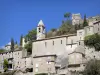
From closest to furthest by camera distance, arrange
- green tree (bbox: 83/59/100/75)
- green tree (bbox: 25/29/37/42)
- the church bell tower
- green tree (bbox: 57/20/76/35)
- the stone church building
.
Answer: green tree (bbox: 83/59/100/75) → the stone church building → the church bell tower → green tree (bbox: 57/20/76/35) → green tree (bbox: 25/29/37/42)

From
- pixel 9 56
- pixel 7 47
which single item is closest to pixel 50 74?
pixel 9 56

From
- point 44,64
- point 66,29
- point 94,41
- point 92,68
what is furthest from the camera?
point 66,29

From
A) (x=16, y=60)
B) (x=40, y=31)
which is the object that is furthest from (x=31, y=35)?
(x=16, y=60)

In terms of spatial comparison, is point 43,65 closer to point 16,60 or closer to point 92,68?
point 16,60

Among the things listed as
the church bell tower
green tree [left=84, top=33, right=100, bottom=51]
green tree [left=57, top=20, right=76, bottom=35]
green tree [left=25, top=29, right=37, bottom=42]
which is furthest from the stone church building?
green tree [left=25, top=29, right=37, bottom=42]

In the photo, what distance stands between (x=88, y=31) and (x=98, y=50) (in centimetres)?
560

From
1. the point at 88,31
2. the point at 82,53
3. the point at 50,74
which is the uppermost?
the point at 88,31

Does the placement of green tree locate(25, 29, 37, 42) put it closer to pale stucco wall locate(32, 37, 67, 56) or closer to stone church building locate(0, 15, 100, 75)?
stone church building locate(0, 15, 100, 75)

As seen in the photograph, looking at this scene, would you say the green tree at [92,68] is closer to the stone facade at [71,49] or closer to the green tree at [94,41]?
the stone facade at [71,49]

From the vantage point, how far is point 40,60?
58.6 metres

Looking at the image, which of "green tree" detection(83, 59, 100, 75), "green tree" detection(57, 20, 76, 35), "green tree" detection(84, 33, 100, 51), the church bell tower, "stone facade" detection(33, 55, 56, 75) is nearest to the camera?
"green tree" detection(83, 59, 100, 75)

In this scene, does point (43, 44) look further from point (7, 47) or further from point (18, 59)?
point (7, 47)

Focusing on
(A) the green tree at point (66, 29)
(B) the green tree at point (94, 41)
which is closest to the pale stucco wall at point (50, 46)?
(B) the green tree at point (94, 41)

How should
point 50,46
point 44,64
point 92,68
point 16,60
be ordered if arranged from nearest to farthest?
point 92,68
point 44,64
point 50,46
point 16,60
